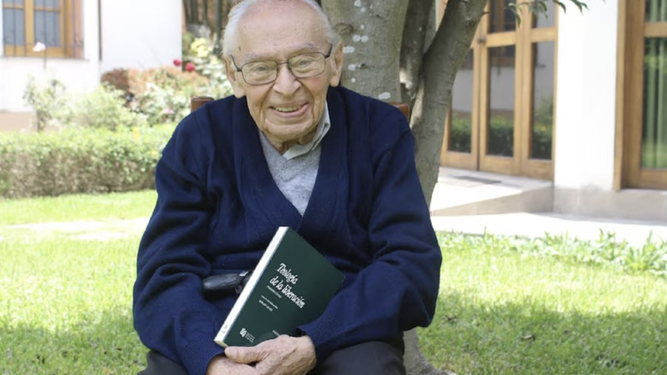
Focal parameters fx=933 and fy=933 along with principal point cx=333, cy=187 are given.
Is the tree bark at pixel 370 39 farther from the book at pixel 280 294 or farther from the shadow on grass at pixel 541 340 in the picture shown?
the shadow on grass at pixel 541 340

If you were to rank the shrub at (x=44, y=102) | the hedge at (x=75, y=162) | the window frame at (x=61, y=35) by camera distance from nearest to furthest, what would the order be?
the hedge at (x=75, y=162) → the shrub at (x=44, y=102) → the window frame at (x=61, y=35)

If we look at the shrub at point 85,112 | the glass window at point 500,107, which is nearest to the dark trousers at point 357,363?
the glass window at point 500,107

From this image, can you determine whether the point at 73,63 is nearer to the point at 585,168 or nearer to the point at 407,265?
the point at 585,168

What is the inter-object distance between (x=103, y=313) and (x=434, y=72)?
2.38 m

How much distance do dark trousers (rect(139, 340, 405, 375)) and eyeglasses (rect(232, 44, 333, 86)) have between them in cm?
78

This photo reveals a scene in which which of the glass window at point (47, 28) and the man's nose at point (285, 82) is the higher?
the glass window at point (47, 28)

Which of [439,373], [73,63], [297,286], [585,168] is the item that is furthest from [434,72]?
[73,63]

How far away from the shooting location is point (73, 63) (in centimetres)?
1761

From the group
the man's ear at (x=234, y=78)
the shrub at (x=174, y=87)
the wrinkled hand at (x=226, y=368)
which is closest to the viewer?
the wrinkled hand at (x=226, y=368)

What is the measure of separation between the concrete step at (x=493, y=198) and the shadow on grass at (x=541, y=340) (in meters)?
3.43

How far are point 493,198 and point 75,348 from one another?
5.14 meters

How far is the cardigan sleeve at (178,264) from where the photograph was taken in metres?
2.52

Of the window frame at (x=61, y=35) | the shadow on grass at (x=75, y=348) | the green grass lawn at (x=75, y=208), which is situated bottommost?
the shadow on grass at (x=75, y=348)

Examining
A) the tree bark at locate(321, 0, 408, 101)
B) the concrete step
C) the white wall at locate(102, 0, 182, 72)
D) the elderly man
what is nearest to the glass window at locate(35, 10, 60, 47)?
the white wall at locate(102, 0, 182, 72)
